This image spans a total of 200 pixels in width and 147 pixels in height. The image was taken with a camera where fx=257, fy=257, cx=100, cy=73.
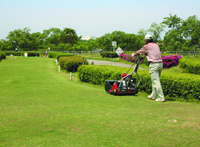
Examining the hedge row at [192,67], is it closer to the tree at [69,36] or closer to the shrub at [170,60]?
the shrub at [170,60]

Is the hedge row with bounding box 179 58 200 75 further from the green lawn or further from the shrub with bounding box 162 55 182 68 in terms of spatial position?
the green lawn

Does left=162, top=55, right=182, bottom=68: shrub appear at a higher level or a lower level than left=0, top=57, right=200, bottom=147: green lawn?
higher

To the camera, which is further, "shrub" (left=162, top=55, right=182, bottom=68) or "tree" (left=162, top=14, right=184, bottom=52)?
"tree" (left=162, top=14, right=184, bottom=52)

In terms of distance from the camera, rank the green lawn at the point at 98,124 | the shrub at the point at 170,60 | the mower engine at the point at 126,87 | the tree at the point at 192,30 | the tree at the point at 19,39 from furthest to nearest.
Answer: the tree at the point at 19,39 → the tree at the point at 192,30 → the shrub at the point at 170,60 → the mower engine at the point at 126,87 → the green lawn at the point at 98,124

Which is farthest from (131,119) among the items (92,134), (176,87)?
(176,87)

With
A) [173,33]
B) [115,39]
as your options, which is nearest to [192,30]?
[173,33]

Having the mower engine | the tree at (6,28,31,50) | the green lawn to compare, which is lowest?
the green lawn

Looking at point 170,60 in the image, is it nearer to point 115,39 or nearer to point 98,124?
point 98,124

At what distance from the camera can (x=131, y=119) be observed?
5926 millimetres

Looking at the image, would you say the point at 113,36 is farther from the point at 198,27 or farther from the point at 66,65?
the point at 66,65

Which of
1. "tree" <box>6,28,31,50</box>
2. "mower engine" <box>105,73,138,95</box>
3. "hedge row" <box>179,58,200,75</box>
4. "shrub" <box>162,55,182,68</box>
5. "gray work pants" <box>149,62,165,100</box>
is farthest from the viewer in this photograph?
"tree" <box>6,28,31,50</box>

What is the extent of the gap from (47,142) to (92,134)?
0.87 meters

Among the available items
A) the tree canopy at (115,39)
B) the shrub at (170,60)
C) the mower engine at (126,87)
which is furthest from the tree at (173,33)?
the mower engine at (126,87)

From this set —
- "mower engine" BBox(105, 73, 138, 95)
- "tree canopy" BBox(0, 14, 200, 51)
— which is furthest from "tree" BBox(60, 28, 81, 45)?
"mower engine" BBox(105, 73, 138, 95)
